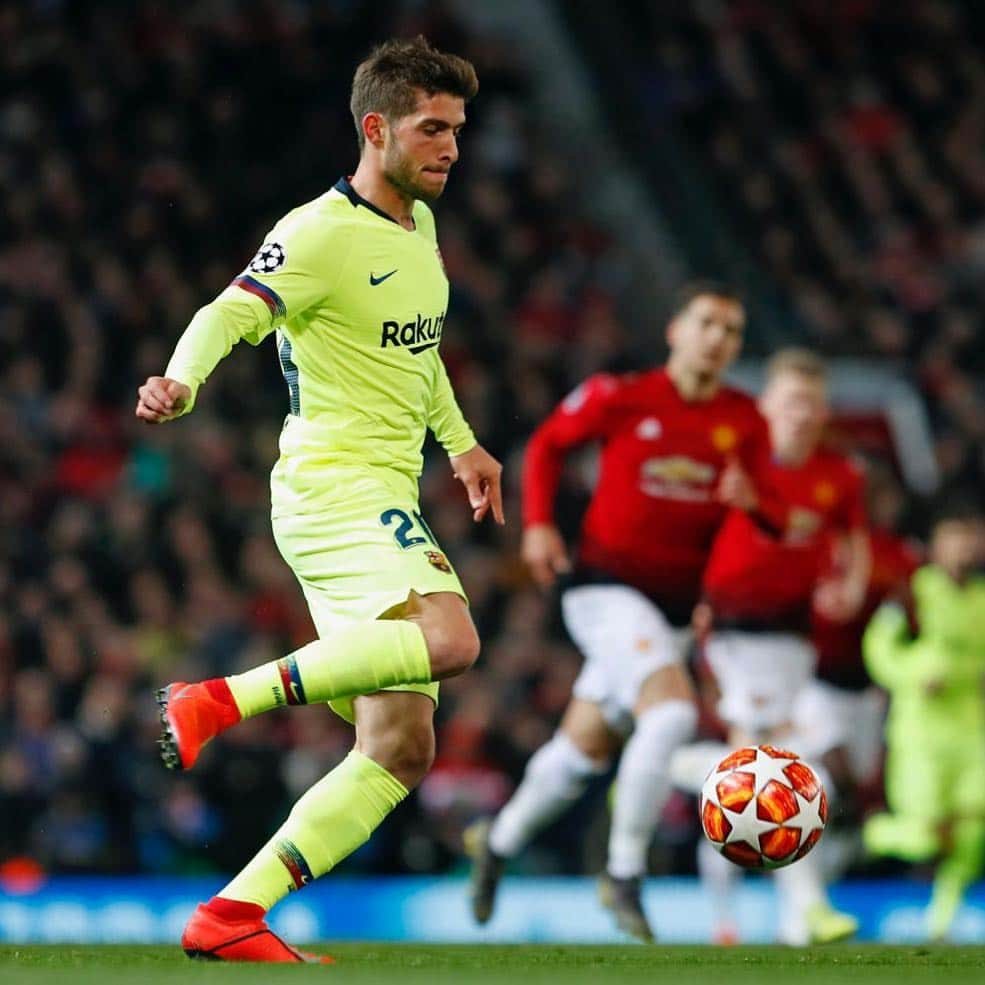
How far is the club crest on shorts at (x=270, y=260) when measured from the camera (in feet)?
17.6

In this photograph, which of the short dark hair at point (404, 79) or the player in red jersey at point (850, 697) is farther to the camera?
the player in red jersey at point (850, 697)

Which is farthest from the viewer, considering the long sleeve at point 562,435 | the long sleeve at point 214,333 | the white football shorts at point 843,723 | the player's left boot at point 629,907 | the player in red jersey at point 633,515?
A: the white football shorts at point 843,723

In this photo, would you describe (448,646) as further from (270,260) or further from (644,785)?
(644,785)

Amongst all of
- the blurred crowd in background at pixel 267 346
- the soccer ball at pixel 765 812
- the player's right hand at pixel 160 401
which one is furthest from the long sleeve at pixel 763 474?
the blurred crowd in background at pixel 267 346

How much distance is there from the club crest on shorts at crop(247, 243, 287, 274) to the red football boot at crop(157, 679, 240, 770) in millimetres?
1031

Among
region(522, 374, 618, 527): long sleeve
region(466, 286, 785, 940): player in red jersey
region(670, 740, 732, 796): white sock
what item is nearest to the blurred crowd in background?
region(670, 740, 732, 796): white sock

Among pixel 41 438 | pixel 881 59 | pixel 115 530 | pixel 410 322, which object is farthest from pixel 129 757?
pixel 881 59

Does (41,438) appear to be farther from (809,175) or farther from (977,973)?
(977,973)

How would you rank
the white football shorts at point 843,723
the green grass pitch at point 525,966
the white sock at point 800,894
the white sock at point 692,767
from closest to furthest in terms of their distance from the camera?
the green grass pitch at point 525,966
the white sock at point 800,894
the white sock at point 692,767
the white football shorts at point 843,723

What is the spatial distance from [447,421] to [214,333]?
1.07 metres

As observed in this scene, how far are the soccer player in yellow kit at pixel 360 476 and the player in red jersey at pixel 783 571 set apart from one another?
356cm

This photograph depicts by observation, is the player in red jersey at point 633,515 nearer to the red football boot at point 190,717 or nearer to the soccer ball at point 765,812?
the soccer ball at point 765,812

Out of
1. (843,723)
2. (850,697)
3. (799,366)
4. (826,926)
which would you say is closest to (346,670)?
(826,926)

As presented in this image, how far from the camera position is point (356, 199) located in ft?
18.4
